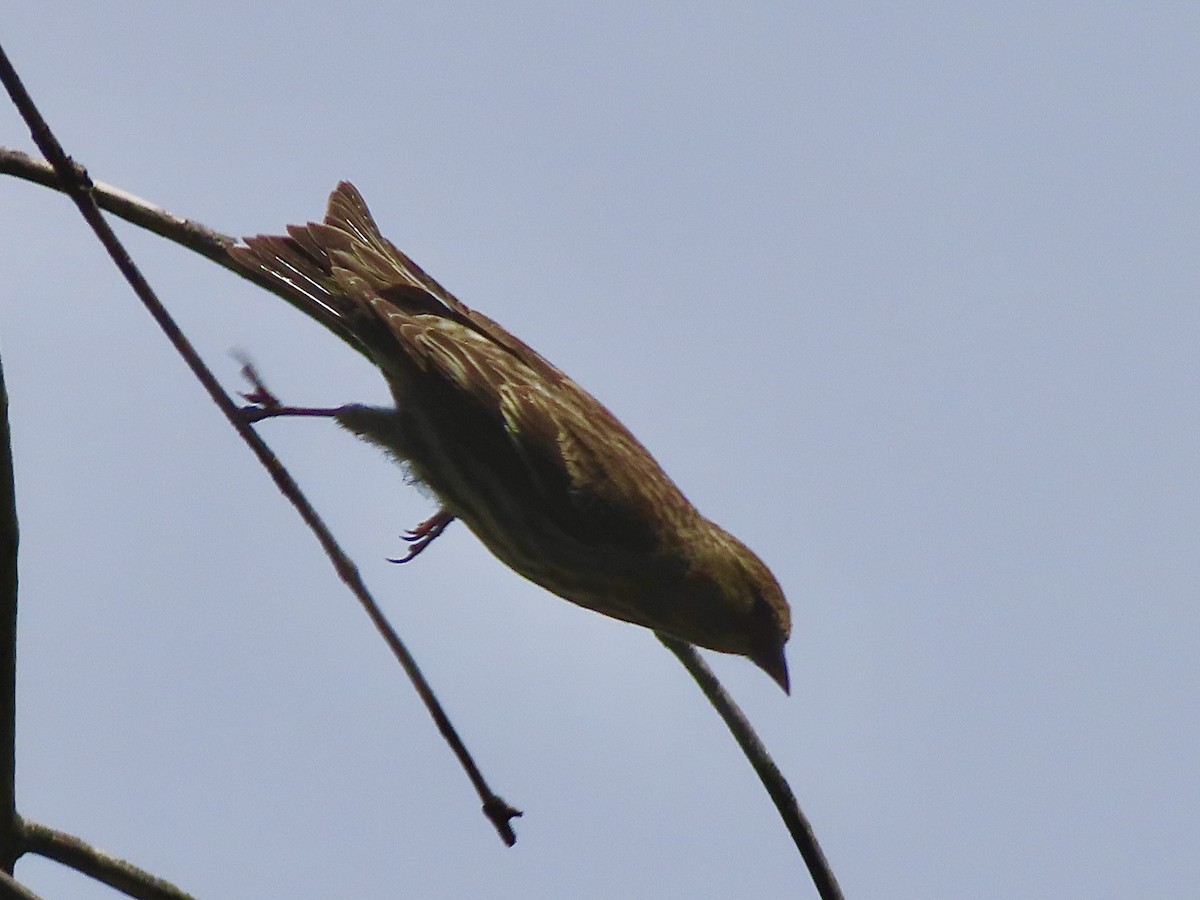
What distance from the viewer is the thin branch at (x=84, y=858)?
13.6ft

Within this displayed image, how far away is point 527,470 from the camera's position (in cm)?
661

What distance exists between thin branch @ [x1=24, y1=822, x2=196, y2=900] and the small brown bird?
2455 mm

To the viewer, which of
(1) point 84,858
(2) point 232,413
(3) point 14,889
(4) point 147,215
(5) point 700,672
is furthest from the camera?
(5) point 700,672

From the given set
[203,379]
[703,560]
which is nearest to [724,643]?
[703,560]

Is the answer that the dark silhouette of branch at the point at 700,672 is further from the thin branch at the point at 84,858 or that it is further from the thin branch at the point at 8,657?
the thin branch at the point at 84,858

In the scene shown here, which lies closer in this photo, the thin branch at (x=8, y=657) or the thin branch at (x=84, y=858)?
the thin branch at (x=8, y=657)

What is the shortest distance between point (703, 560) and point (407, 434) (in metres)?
1.42

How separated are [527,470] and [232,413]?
2742mm

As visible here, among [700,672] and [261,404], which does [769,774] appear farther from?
[261,404]

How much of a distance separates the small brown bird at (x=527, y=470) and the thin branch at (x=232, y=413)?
7.57ft

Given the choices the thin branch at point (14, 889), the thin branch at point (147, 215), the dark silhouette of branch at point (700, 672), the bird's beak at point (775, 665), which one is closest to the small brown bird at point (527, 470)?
the bird's beak at point (775, 665)

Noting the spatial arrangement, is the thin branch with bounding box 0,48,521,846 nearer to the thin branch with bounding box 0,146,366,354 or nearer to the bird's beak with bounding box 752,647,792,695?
the thin branch with bounding box 0,146,366,354

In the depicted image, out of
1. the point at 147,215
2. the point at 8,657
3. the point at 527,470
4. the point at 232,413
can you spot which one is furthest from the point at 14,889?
the point at 527,470

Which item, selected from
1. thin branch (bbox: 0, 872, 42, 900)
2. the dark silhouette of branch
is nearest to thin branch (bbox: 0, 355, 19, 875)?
thin branch (bbox: 0, 872, 42, 900)
